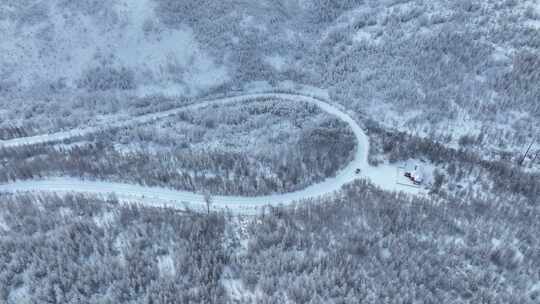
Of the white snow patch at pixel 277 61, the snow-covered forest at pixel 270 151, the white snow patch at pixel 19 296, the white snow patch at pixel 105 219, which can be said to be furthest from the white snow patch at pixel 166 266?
the white snow patch at pixel 277 61

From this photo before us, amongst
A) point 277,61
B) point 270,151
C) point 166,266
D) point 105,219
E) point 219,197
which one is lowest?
point 166,266

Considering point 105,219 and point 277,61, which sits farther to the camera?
point 277,61

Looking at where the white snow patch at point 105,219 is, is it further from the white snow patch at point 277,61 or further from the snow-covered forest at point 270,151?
the white snow patch at point 277,61

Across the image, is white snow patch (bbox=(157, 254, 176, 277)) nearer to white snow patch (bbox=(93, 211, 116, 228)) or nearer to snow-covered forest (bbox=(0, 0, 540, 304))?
snow-covered forest (bbox=(0, 0, 540, 304))

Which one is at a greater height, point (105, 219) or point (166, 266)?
point (105, 219)

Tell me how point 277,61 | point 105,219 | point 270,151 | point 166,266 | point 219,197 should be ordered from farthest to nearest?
1. point 277,61
2. point 270,151
3. point 219,197
4. point 105,219
5. point 166,266

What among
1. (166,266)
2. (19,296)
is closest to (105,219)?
(19,296)

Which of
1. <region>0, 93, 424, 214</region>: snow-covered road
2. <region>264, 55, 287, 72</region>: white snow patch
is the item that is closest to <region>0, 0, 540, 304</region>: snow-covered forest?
<region>0, 93, 424, 214</region>: snow-covered road

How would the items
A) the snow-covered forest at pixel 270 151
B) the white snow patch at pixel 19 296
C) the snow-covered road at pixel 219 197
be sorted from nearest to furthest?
the white snow patch at pixel 19 296 < the snow-covered forest at pixel 270 151 < the snow-covered road at pixel 219 197

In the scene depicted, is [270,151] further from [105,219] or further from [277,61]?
[277,61]

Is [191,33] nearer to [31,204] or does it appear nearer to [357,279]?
[31,204]
